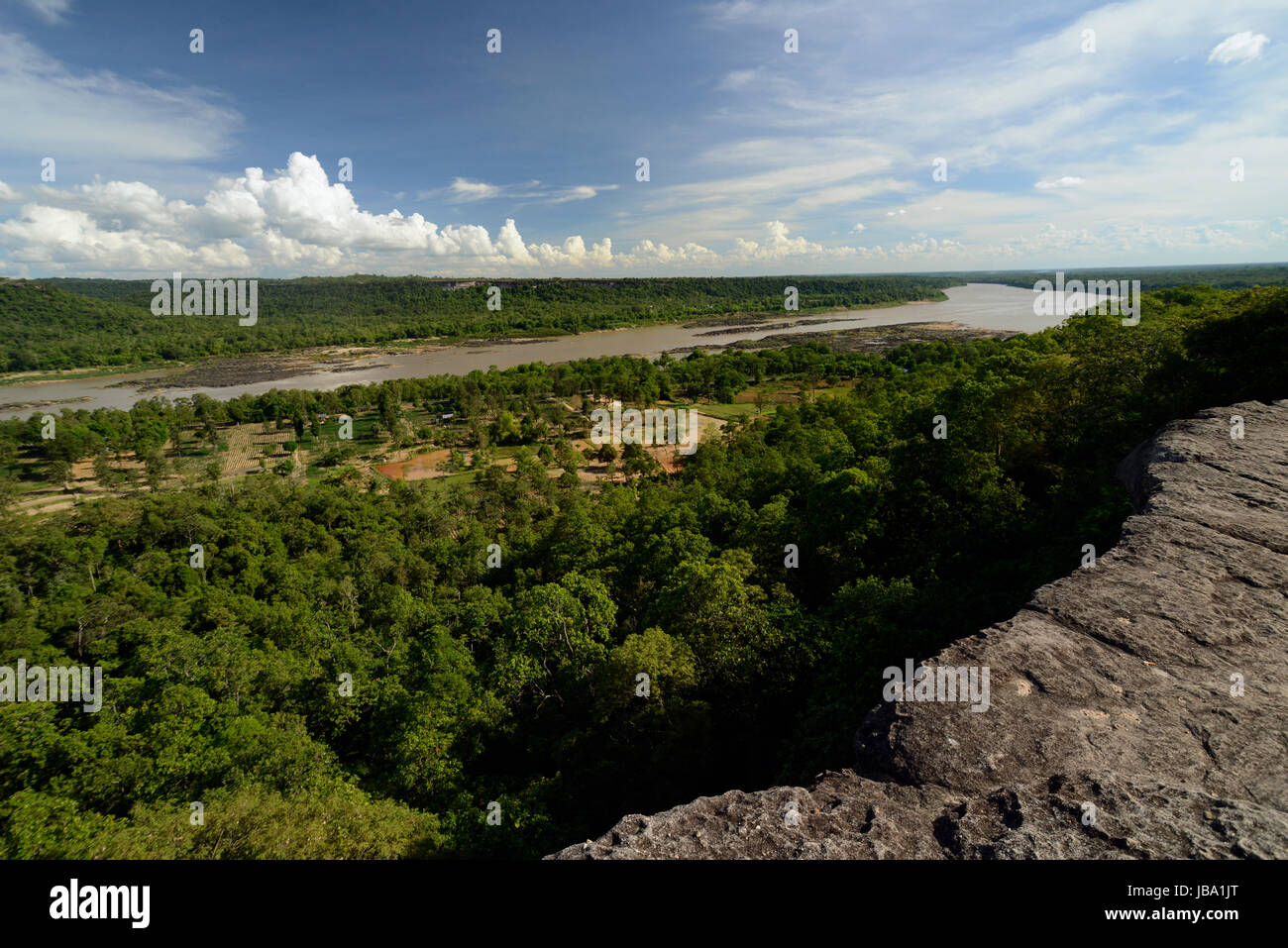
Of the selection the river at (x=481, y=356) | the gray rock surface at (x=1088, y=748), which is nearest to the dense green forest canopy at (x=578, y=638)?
the gray rock surface at (x=1088, y=748)

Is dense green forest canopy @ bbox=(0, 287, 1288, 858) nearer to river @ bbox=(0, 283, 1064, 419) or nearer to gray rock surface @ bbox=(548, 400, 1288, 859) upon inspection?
gray rock surface @ bbox=(548, 400, 1288, 859)

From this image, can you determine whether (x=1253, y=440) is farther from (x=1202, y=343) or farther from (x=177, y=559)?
(x=177, y=559)

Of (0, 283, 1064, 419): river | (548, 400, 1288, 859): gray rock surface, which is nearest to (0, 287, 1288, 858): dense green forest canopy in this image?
(548, 400, 1288, 859): gray rock surface

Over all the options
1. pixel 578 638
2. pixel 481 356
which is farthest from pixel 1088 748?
pixel 481 356

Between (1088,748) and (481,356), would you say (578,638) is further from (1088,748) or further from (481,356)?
(481,356)

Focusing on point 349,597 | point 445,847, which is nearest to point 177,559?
point 349,597

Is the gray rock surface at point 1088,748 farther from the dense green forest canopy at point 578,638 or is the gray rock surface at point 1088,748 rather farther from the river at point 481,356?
the river at point 481,356
